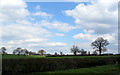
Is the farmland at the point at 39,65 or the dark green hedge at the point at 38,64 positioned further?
the farmland at the point at 39,65

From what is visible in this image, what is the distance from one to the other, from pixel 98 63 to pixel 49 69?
44.5 feet

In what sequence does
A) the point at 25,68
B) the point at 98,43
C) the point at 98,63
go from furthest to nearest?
the point at 98,43 < the point at 98,63 < the point at 25,68

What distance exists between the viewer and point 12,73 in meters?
14.5

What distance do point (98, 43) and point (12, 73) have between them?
234ft

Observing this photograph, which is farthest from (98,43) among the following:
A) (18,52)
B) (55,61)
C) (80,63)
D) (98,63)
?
(55,61)

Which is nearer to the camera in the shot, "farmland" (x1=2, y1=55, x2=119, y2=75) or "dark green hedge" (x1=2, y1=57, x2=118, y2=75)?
"dark green hedge" (x1=2, y1=57, x2=118, y2=75)

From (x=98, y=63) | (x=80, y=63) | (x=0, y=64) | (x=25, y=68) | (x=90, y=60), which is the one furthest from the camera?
(x=98, y=63)

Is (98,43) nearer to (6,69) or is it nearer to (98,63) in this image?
(98,63)

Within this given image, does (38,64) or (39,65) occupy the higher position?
(38,64)

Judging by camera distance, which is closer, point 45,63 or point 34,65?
point 34,65

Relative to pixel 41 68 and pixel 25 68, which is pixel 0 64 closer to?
pixel 25 68

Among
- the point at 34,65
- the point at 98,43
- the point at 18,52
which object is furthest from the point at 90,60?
the point at 98,43

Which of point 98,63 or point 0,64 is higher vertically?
point 0,64

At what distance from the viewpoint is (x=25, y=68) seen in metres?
15.7
